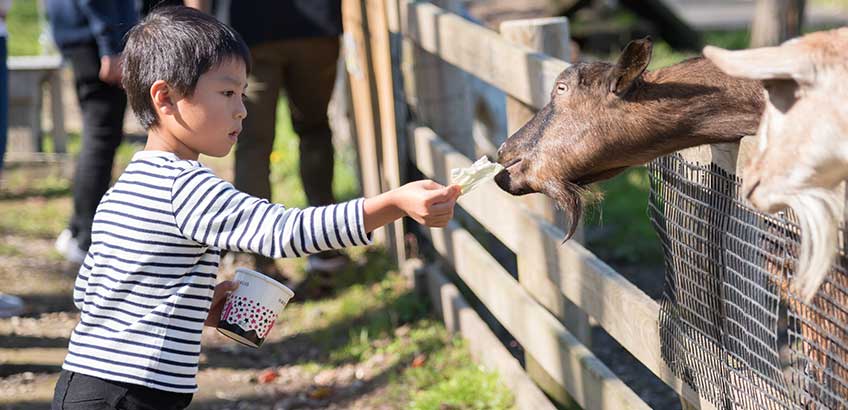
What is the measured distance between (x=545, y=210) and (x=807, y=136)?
2.21 metres

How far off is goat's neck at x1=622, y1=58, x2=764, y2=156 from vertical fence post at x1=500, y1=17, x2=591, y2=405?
43.8 inches

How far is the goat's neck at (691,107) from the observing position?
3.09 metres

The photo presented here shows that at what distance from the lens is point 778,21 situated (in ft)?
33.6

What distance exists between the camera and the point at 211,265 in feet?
10.3

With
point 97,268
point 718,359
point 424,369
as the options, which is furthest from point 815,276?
point 424,369

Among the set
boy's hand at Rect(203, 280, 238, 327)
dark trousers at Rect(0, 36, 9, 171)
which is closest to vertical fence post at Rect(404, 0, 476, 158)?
dark trousers at Rect(0, 36, 9, 171)

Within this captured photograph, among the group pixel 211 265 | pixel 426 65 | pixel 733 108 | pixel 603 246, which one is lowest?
pixel 603 246

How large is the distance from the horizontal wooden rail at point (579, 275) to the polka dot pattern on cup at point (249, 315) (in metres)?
0.99

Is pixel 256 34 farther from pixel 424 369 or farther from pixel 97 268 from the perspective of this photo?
pixel 97 268

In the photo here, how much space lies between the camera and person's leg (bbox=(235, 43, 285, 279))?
617 centimetres

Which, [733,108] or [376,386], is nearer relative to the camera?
[733,108]

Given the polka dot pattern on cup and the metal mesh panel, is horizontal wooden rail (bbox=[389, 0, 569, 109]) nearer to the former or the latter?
the metal mesh panel

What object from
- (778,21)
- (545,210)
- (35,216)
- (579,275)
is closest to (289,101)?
(545,210)

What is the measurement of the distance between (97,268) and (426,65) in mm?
3203
